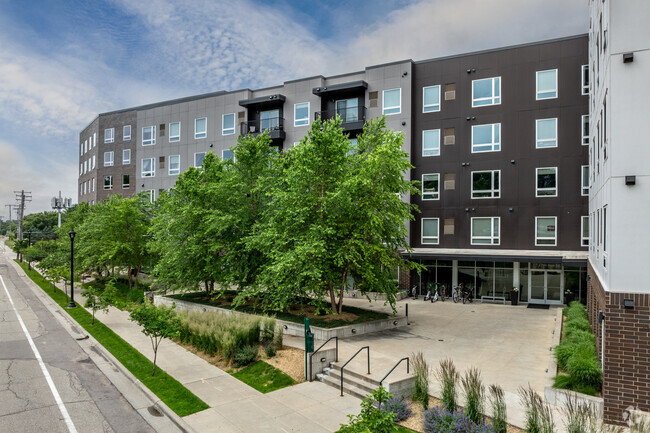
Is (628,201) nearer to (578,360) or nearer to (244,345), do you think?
(578,360)

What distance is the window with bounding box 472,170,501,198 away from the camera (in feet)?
91.9

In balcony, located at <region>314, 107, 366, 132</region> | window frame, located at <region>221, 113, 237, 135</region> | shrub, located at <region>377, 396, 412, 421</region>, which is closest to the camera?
shrub, located at <region>377, 396, 412, 421</region>

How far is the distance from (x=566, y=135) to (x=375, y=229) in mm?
16169

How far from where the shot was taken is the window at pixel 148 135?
44434mm

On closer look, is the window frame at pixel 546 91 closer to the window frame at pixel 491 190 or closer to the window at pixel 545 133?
the window at pixel 545 133

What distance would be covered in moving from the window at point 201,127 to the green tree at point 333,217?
79.0 feet

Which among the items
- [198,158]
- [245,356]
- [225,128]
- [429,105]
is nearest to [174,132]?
[198,158]

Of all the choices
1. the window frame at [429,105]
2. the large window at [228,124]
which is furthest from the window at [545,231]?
the large window at [228,124]

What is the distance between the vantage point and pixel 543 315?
910 inches

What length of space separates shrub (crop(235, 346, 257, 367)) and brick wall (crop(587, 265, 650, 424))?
32.4ft

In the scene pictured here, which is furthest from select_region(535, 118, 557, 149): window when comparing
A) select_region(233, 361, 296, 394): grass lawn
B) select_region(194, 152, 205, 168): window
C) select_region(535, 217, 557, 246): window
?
select_region(194, 152, 205, 168): window

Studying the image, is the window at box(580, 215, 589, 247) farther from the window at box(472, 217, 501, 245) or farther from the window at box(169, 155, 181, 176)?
the window at box(169, 155, 181, 176)

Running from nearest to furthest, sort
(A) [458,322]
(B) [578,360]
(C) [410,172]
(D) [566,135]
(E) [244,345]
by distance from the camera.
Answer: (B) [578,360]
(E) [244,345]
(A) [458,322]
(D) [566,135]
(C) [410,172]

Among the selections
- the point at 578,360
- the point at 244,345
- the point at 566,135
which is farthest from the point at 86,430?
the point at 566,135
